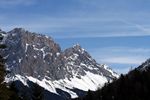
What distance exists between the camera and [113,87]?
156625 millimetres

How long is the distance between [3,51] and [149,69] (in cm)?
11977

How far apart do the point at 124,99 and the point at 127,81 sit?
9208 millimetres

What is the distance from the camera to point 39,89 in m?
74.1

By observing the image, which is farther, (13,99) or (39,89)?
(39,89)

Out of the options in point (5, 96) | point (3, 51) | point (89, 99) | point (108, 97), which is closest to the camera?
point (5, 96)

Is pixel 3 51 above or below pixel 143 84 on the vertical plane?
below

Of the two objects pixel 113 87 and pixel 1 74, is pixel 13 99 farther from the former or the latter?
pixel 113 87

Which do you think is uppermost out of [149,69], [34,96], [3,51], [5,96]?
[149,69]

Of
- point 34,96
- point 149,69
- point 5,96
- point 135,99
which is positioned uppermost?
point 149,69

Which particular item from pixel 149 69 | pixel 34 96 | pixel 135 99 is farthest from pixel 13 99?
pixel 149 69

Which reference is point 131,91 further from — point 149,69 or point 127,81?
point 149,69

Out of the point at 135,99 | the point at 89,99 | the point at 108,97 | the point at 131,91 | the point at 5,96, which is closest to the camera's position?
the point at 5,96

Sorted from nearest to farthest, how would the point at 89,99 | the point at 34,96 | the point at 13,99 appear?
the point at 13,99, the point at 34,96, the point at 89,99

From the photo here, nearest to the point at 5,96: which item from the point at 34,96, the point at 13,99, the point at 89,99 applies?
the point at 13,99
